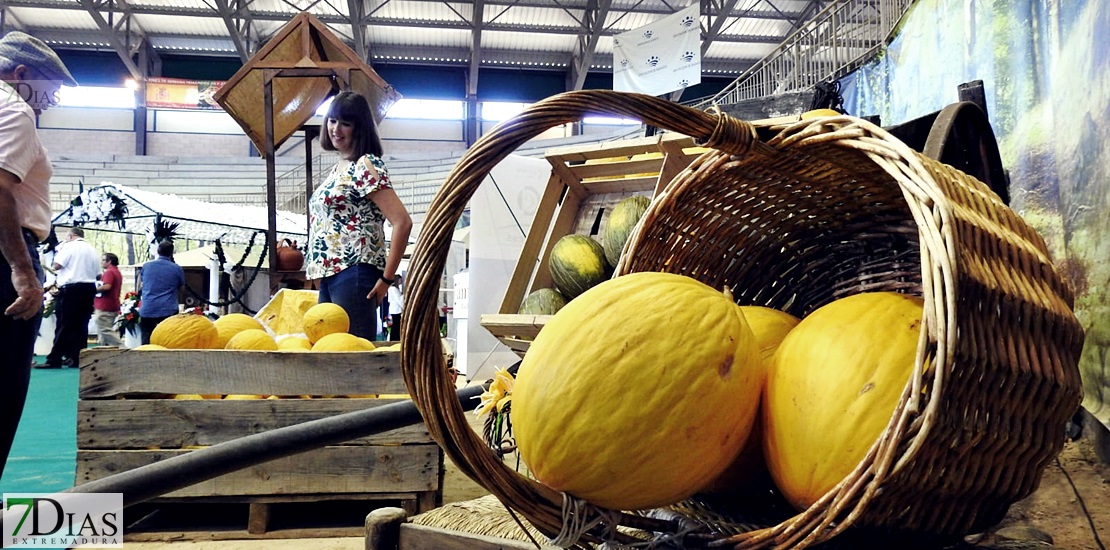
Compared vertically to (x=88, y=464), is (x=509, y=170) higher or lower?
higher

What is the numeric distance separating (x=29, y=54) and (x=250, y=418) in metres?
1.15

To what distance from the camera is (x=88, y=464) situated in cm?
179

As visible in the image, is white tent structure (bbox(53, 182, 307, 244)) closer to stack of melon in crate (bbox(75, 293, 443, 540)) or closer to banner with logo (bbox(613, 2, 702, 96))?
banner with logo (bbox(613, 2, 702, 96))

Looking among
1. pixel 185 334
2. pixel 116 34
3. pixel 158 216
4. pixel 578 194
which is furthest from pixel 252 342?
pixel 116 34

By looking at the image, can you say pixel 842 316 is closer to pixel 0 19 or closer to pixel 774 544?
pixel 774 544

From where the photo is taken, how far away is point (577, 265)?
7.70ft

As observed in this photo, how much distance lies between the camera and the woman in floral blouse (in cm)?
219

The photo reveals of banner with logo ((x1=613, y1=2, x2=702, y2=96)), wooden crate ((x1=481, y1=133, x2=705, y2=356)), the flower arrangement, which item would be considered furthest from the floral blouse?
the flower arrangement

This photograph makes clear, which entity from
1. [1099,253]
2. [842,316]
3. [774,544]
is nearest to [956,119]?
[842,316]

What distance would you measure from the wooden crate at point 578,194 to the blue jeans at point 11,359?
1327 mm

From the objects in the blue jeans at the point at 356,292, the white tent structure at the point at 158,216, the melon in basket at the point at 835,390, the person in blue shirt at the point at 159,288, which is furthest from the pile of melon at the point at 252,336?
the white tent structure at the point at 158,216

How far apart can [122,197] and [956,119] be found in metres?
7.05

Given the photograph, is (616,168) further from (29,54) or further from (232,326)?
(29,54)

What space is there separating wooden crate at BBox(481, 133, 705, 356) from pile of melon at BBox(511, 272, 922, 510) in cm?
177
